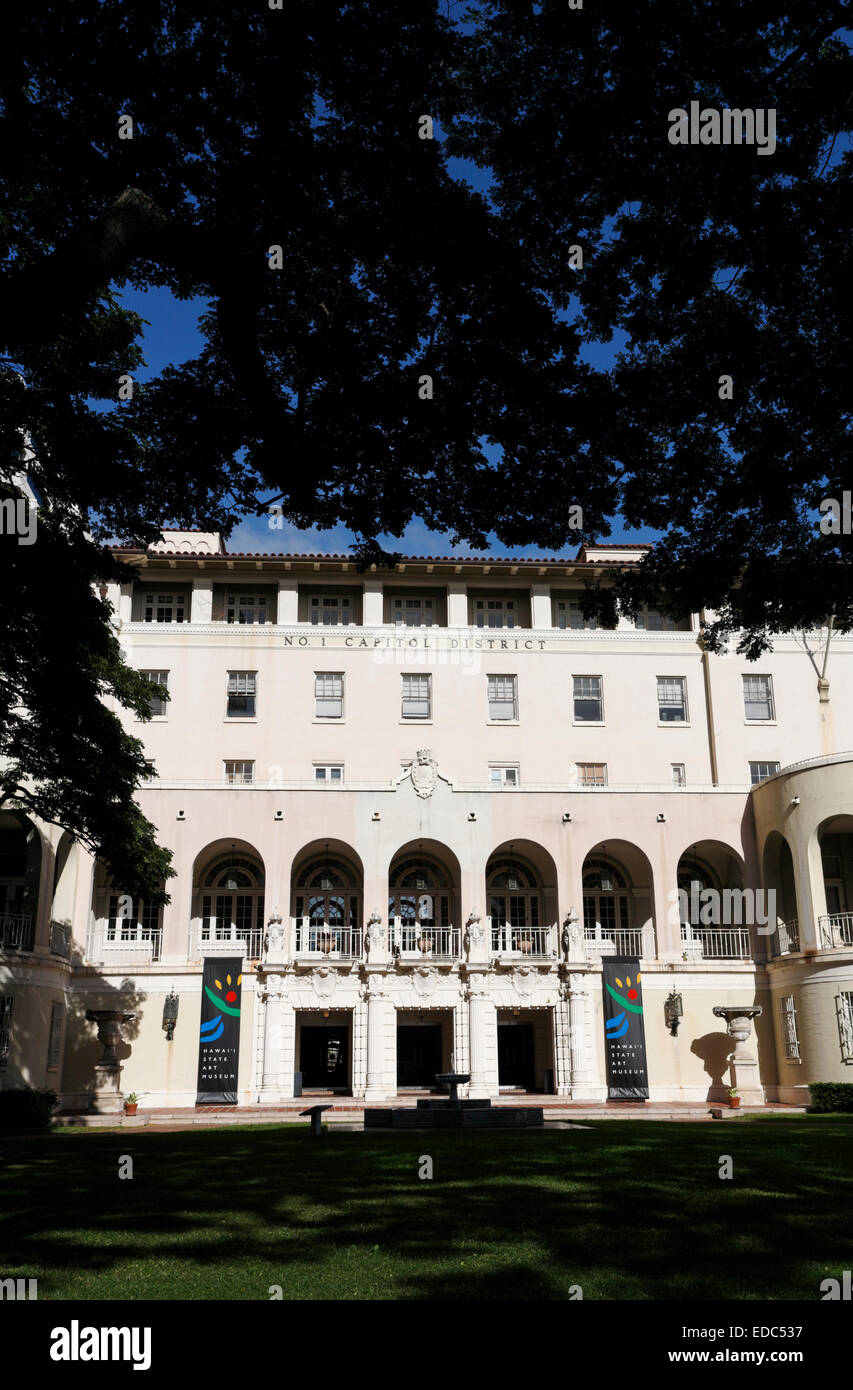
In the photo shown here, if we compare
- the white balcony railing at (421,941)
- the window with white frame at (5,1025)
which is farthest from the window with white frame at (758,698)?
the window with white frame at (5,1025)

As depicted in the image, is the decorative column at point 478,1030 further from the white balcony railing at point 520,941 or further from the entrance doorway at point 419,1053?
the entrance doorway at point 419,1053

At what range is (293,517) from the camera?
36.0ft

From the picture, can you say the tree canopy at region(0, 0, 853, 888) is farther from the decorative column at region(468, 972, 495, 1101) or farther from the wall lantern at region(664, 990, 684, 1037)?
the wall lantern at region(664, 990, 684, 1037)

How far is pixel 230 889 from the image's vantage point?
41312mm

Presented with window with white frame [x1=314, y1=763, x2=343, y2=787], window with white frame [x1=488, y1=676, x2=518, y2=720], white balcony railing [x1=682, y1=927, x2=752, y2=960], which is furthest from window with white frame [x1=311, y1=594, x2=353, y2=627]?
white balcony railing [x1=682, y1=927, x2=752, y2=960]

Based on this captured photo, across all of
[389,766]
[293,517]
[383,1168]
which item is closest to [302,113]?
[293,517]

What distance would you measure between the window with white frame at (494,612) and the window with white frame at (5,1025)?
23129 mm

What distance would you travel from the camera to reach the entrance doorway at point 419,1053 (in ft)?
130

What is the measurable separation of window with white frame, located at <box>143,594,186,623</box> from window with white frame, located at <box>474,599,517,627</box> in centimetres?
1199

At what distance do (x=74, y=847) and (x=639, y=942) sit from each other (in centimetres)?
2040

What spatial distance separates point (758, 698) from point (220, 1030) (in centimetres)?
2393

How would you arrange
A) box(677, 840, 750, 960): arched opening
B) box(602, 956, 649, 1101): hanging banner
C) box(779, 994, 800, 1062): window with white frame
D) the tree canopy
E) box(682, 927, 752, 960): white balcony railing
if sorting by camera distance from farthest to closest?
box(677, 840, 750, 960): arched opening
box(682, 927, 752, 960): white balcony railing
box(602, 956, 649, 1101): hanging banner
box(779, 994, 800, 1062): window with white frame
the tree canopy

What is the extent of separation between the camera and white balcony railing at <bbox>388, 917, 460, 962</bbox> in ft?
120
